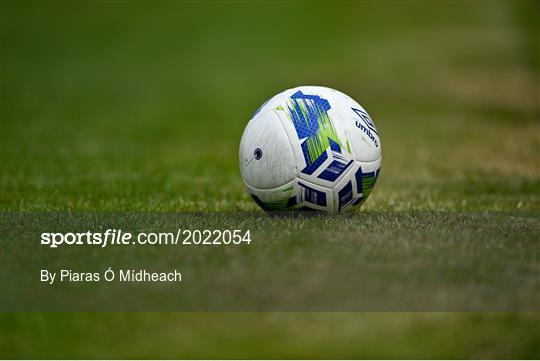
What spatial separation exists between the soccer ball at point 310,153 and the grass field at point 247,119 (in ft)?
0.90

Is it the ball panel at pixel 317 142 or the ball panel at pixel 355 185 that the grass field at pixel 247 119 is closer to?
the ball panel at pixel 355 185

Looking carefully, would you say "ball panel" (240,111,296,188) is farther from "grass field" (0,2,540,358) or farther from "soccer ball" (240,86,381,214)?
"grass field" (0,2,540,358)

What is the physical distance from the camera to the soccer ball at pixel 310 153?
692 centimetres

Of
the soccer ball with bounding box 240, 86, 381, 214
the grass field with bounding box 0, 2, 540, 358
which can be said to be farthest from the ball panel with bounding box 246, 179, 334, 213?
the grass field with bounding box 0, 2, 540, 358

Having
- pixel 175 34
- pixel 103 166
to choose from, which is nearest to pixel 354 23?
pixel 175 34

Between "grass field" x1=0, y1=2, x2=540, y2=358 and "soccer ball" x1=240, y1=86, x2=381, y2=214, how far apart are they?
0.27 m

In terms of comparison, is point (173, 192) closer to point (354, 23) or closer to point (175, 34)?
point (175, 34)

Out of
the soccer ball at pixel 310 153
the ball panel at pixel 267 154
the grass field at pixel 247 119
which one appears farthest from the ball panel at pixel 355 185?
the ball panel at pixel 267 154

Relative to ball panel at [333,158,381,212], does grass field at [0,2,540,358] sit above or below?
below

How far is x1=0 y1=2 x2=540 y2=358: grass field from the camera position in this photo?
473 cm

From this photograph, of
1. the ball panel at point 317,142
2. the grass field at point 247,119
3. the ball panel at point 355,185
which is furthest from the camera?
the ball panel at point 355,185

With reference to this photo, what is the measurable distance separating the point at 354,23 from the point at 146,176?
84.6ft

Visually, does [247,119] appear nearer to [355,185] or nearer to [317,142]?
[355,185]

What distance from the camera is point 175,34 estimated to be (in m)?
31.5
